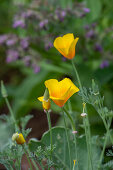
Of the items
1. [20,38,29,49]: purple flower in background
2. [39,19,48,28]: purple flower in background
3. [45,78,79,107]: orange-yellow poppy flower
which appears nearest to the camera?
[45,78,79,107]: orange-yellow poppy flower

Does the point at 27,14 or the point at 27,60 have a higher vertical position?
the point at 27,14

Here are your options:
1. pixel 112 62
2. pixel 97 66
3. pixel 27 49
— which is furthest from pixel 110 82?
pixel 27 49

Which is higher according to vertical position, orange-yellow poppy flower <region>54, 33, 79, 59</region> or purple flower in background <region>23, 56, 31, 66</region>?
orange-yellow poppy flower <region>54, 33, 79, 59</region>

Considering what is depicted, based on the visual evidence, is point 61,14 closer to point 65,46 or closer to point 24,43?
point 24,43

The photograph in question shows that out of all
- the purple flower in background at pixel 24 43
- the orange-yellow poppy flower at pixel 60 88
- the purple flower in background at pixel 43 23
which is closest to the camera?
the orange-yellow poppy flower at pixel 60 88

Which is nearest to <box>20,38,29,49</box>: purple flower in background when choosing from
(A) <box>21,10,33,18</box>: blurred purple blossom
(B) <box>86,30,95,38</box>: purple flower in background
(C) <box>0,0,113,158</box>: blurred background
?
(C) <box>0,0,113,158</box>: blurred background

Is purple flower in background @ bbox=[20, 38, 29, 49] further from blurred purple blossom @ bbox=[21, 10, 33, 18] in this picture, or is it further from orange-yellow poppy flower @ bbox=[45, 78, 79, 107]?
orange-yellow poppy flower @ bbox=[45, 78, 79, 107]

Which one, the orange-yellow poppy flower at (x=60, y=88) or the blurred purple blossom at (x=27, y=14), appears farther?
the blurred purple blossom at (x=27, y=14)

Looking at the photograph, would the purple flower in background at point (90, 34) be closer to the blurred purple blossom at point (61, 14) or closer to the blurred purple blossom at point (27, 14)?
the blurred purple blossom at point (61, 14)

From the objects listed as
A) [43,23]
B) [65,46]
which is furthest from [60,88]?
[43,23]

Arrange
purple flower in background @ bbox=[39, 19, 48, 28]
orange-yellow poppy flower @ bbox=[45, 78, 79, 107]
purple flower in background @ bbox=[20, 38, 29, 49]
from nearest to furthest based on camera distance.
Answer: orange-yellow poppy flower @ bbox=[45, 78, 79, 107], purple flower in background @ bbox=[39, 19, 48, 28], purple flower in background @ bbox=[20, 38, 29, 49]

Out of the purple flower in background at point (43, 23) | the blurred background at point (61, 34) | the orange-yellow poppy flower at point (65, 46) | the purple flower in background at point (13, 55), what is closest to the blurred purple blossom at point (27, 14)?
the blurred background at point (61, 34)

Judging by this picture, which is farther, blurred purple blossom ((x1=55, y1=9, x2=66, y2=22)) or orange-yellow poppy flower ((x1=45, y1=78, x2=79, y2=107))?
blurred purple blossom ((x1=55, y1=9, x2=66, y2=22))
